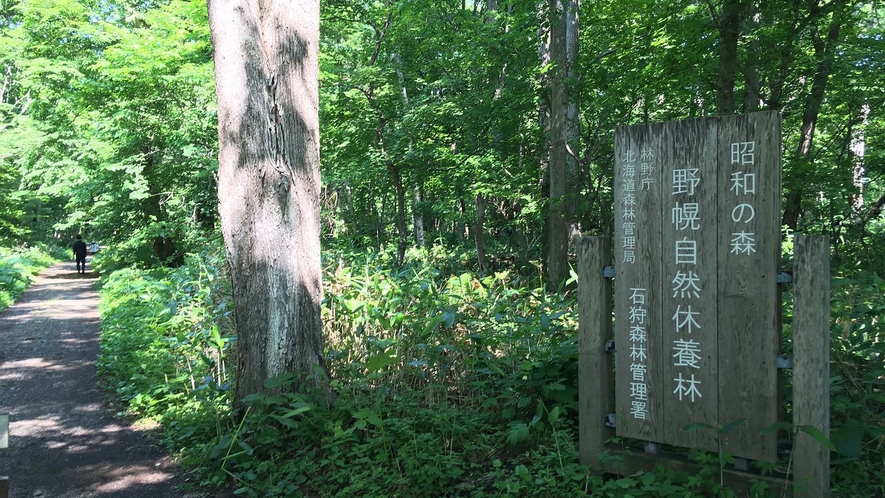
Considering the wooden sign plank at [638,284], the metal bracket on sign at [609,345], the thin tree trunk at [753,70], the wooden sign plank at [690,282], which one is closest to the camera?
the wooden sign plank at [690,282]

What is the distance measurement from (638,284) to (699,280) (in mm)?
364

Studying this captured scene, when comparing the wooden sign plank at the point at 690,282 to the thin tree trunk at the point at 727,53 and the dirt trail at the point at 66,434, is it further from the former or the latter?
the thin tree trunk at the point at 727,53

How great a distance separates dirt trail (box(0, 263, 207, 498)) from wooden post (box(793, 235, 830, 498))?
155 inches

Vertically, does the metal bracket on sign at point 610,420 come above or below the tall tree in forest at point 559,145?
below

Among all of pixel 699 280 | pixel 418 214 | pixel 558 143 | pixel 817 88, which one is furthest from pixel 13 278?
pixel 817 88

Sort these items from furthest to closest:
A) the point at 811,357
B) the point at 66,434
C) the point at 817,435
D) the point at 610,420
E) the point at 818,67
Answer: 1. the point at 818,67
2. the point at 66,434
3. the point at 610,420
4. the point at 811,357
5. the point at 817,435

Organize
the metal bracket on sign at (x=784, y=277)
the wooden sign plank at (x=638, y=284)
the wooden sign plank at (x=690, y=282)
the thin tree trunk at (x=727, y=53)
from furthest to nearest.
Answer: the thin tree trunk at (x=727, y=53)
the wooden sign plank at (x=638, y=284)
the wooden sign plank at (x=690, y=282)
the metal bracket on sign at (x=784, y=277)

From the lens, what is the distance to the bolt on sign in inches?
128

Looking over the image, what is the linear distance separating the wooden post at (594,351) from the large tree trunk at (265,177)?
227cm

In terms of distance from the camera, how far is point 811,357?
3123mm

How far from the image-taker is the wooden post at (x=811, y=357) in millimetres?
3062

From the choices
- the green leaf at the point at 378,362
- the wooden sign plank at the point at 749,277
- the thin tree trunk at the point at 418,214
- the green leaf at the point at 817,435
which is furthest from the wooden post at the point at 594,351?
the thin tree trunk at the point at 418,214

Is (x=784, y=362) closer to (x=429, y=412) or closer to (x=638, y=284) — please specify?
(x=638, y=284)

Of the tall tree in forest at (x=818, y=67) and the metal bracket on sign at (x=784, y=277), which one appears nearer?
the metal bracket on sign at (x=784, y=277)
